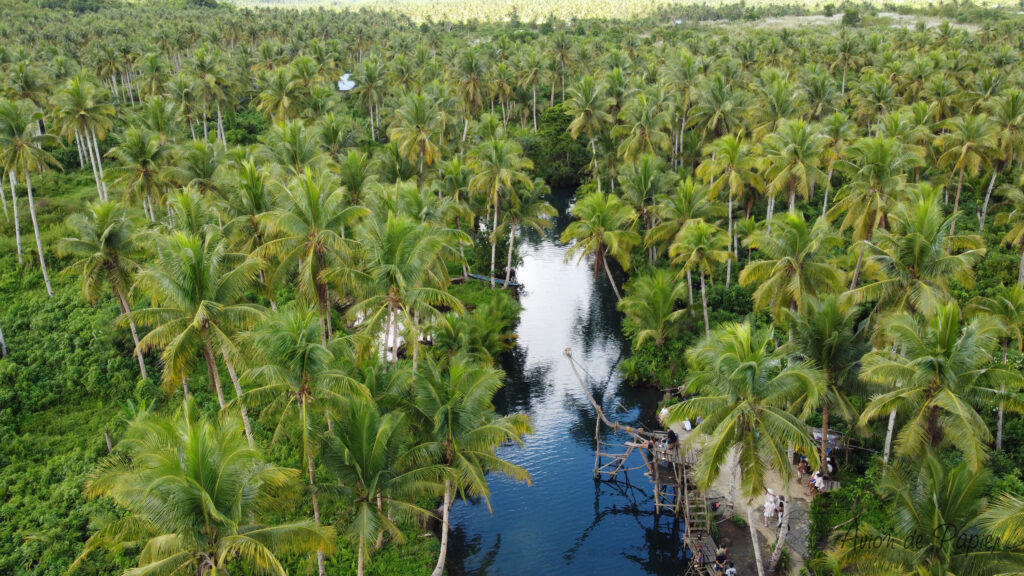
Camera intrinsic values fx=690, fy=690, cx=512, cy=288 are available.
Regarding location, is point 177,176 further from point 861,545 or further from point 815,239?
point 861,545

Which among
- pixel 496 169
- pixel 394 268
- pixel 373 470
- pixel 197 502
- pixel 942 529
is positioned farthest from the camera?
pixel 496 169

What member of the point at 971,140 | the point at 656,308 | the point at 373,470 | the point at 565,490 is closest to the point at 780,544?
the point at 565,490

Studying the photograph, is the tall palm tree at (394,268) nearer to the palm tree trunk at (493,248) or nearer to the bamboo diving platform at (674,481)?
the bamboo diving platform at (674,481)

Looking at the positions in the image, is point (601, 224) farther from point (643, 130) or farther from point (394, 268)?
point (394, 268)

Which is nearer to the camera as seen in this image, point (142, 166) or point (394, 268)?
point (394, 268)

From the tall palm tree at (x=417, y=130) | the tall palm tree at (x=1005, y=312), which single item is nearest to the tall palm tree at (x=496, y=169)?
the tall palm tree at (x=417, y=130)

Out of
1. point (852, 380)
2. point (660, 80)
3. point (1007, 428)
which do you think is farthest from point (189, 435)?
point (660, 80)

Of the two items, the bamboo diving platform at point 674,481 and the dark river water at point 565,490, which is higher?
the bamboo diving platform at point 674,481
